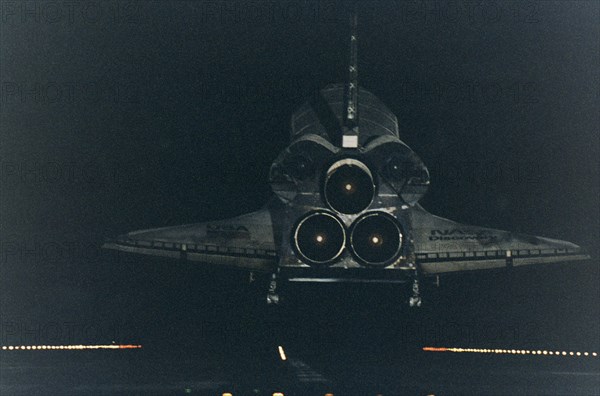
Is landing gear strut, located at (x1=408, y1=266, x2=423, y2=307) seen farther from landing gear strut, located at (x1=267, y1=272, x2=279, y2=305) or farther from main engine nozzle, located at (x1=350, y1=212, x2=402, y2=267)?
landing gear strut, located at (x1=267, y1=272, x2=279, y2=305)

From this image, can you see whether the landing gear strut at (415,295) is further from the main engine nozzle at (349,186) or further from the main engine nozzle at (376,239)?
the main engine nozzle at (349,186)

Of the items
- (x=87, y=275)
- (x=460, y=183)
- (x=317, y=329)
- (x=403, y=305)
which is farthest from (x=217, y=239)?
(x=460, y=183)

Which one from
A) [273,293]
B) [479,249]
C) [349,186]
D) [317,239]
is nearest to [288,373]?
[317,239]

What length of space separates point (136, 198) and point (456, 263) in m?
14.2

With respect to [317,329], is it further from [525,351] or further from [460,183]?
[460,183]

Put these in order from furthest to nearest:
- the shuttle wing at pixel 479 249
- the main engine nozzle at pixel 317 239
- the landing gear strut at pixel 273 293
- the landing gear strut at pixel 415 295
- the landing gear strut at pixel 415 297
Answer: the shuttle wing at pixel 479 249, the landing gear strut at pixel 273 293, the landing gear strut at pixel 415 297, the landing gear strut at pixel 415 295, the main engine nozzle at pixel 317 239

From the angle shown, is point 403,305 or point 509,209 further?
point 509,209

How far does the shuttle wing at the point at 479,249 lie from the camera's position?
25.8m

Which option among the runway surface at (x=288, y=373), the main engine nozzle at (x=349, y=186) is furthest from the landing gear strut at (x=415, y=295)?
the main engine nozzle at (x=349, y=186)

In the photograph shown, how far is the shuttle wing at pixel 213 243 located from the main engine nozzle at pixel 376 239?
4.69 m

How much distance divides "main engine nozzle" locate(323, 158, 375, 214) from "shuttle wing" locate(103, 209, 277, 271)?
15.8ft

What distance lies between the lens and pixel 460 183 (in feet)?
115

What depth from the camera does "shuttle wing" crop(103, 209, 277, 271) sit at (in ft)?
82.9

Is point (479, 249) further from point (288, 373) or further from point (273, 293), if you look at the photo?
point (288, 373)
